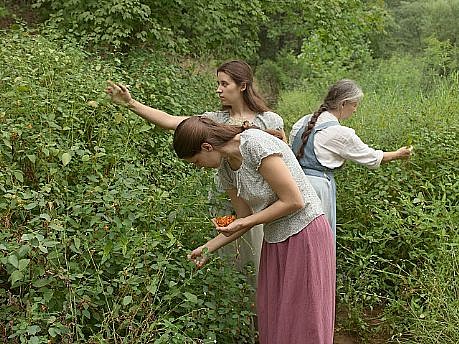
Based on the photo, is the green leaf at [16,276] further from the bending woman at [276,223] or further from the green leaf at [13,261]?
the bending woman at [276,223]

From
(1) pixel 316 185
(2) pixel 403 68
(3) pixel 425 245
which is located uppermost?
(1) pixel 316 185

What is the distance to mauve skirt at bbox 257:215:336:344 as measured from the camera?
9.61 ft

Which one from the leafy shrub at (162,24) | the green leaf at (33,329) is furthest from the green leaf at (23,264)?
the leafy shrub at (162,24)

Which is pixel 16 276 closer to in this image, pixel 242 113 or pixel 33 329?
pixel 33 329

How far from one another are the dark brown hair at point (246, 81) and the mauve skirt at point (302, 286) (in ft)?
2.97

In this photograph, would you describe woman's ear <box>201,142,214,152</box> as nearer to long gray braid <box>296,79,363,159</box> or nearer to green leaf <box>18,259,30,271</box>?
green leaf <box>18,259,30,271</box>

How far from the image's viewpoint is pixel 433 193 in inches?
179

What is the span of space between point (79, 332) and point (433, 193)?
109 inches

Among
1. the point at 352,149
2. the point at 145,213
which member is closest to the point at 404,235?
the point at 352,149

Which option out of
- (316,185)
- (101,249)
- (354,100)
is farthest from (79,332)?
(354,100)

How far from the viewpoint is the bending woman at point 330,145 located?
382 centimetres

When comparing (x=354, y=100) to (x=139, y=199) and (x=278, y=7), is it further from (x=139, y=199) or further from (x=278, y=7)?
(x=278, y=7)

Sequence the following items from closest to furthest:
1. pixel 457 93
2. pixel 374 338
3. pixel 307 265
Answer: pixel 307 265
pixel 374 338
pixel 457 93

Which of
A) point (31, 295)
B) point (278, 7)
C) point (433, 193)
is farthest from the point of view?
point (278, 7)
